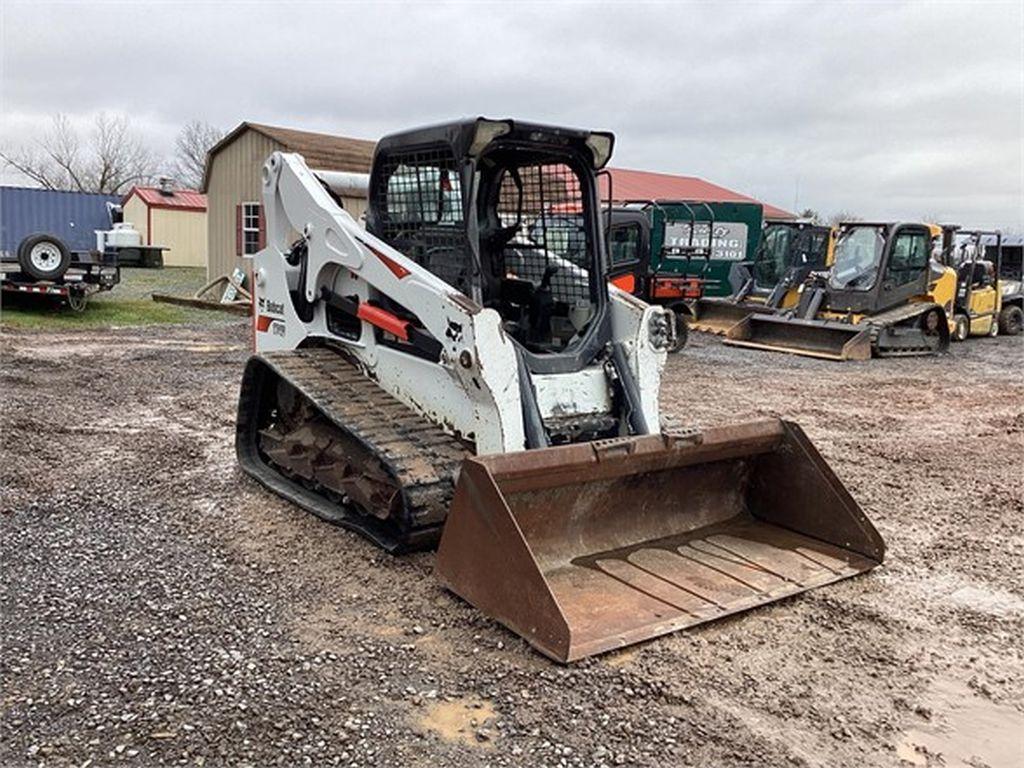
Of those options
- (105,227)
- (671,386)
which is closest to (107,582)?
(671,386)

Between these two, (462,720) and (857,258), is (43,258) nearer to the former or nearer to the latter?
(857,258)

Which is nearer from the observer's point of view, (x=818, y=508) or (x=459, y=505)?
(x=459, y=505)

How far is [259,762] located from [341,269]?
123 inches

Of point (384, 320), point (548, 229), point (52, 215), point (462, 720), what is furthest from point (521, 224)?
point (52, 215)

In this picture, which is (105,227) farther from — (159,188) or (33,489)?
(33,489)

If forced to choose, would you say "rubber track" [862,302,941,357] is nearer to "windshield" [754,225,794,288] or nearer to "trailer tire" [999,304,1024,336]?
"windshield" [754,225,794,288]

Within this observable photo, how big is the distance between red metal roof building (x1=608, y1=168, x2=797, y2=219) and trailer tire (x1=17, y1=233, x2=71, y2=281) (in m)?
19.1

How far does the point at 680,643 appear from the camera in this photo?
3639 millimetres

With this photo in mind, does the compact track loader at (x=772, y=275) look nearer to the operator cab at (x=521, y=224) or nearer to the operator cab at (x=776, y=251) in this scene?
the operator cab at (x=776, y=251)

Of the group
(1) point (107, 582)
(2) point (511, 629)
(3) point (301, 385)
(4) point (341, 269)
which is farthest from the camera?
(4) point (341, 269)

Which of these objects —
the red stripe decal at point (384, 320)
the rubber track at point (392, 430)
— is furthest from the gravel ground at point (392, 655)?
the red stripe decal at point (384, 320)

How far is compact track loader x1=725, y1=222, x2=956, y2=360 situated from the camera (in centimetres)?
1365

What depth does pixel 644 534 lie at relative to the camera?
4.49m

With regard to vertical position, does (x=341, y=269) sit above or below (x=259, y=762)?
above
